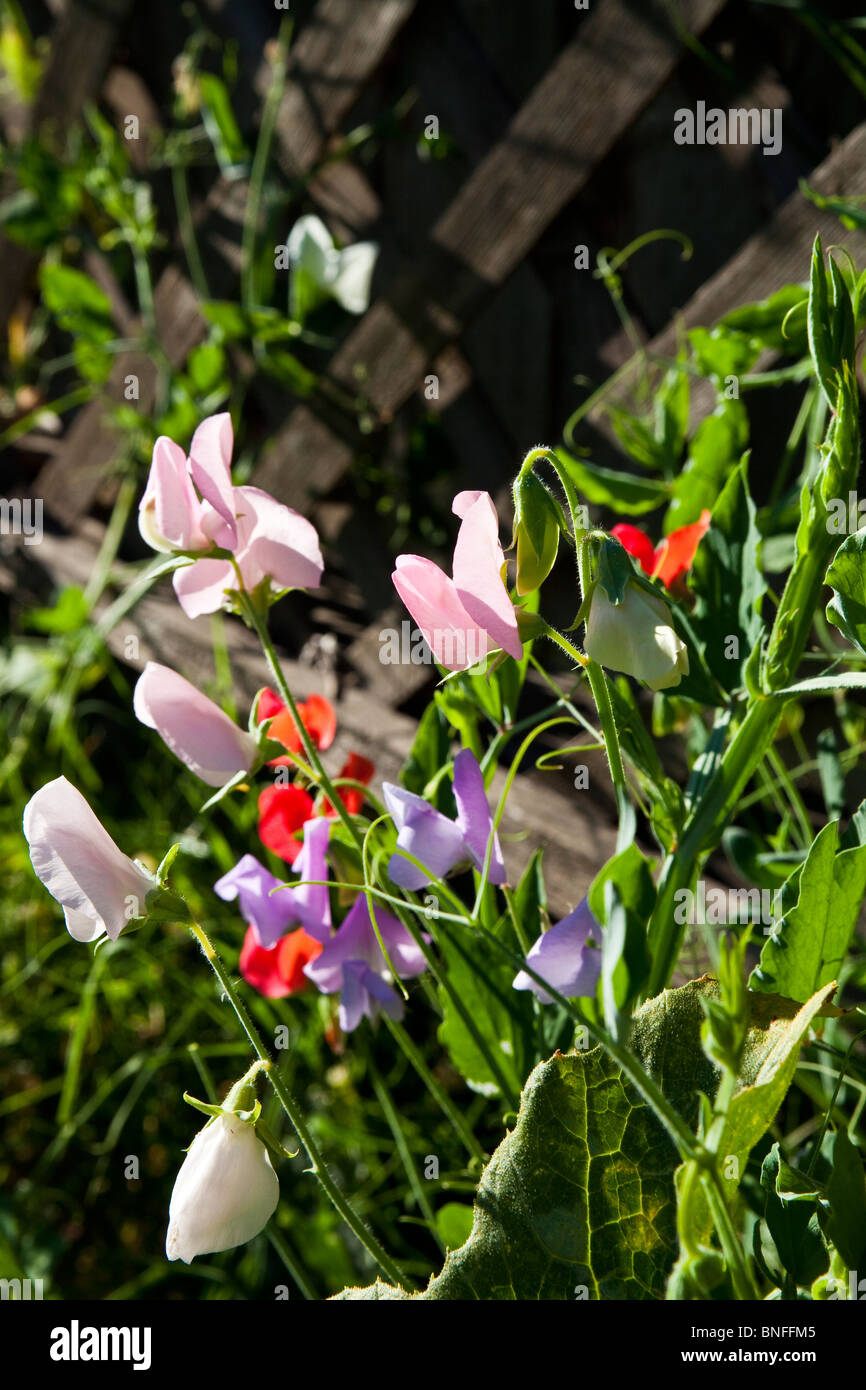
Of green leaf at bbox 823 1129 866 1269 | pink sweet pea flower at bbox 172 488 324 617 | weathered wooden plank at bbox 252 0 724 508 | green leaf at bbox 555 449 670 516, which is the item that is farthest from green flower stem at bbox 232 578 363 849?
weathered wooden plank at bbox 252 0 724 508

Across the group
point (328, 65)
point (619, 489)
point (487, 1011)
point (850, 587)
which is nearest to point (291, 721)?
point (487, 1011)

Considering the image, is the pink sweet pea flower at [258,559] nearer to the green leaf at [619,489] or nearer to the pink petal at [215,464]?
the pink petal at [215,464]

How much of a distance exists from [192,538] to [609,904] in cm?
25

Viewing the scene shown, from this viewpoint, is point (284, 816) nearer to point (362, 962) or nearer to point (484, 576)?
point (362, 962)

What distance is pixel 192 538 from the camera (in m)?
0.47

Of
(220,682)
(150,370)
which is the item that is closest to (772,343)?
(220,682)

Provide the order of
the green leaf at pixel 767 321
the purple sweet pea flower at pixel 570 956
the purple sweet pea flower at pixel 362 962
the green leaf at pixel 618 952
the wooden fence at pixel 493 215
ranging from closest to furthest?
the green leaf at pixel 618 952 < the purple sweet pea flower at pixel 570 956 < the purple sweet pea flower at pixel 362 962 < the green leaf at pixel 767 321 < the wooden fence at pixel 493 215

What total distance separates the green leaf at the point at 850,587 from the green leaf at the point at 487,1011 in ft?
0.65

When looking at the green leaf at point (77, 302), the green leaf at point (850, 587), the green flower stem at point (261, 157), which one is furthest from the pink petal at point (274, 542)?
the green leaf at point (77, 302)

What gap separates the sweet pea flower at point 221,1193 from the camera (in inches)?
14.7

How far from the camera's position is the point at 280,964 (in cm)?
60

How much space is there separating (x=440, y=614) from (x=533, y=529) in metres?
0.04

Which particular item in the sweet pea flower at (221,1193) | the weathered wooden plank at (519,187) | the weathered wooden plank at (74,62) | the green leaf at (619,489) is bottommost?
the sweet pea flower at (221,1193)

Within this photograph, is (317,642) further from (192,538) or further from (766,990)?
(766,990)
